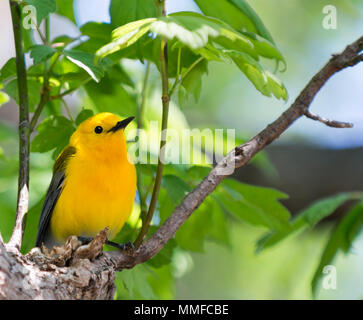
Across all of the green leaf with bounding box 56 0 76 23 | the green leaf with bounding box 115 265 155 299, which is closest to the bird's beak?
the green leaf with bounding box 56 0 76 23

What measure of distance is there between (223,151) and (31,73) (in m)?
1.28

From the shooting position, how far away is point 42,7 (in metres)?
2.31

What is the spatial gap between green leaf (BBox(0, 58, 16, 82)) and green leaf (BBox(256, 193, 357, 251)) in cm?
171

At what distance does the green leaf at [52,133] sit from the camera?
2.86m

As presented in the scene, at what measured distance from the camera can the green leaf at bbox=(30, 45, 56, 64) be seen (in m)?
2.30

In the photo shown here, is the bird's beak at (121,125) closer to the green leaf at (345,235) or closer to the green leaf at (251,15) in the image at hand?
the green leaf at (251,15)

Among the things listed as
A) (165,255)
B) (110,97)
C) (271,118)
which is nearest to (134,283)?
(165,255)

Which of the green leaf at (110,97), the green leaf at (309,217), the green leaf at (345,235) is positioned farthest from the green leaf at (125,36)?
the green leaf at (345,235)

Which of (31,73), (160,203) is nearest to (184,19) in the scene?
(31,73)

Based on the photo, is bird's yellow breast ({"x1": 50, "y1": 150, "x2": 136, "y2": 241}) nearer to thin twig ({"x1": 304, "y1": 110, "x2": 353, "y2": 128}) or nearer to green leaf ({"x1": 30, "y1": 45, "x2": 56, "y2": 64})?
green leaf ({"x1": 30, "y1": 45, "x2": 56, "y2": 64})

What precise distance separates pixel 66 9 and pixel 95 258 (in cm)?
148

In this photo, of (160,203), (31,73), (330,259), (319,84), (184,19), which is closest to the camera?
(184,19)

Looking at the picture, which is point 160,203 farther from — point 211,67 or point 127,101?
point 211,67

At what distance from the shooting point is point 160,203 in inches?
122
